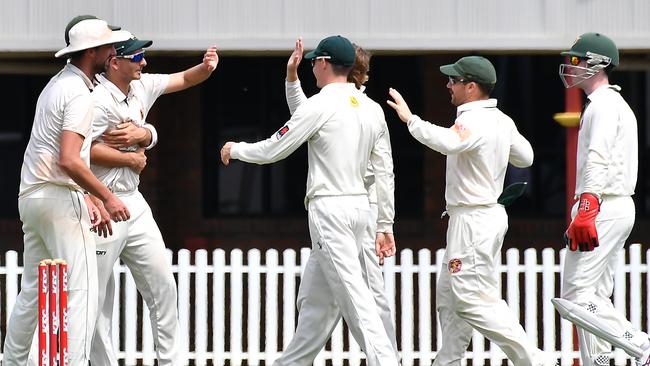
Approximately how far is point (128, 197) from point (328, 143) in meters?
1.06

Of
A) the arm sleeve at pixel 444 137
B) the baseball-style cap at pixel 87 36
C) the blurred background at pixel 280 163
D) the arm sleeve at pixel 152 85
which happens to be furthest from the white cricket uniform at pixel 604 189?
the blurred background at pixel 280 163

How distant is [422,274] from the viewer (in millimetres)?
9539

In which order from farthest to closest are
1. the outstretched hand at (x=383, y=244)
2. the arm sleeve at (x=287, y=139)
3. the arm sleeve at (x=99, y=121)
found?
the outstretched hand at (x=383, y=244) → the arm sleeve at (x=287, y=139) → the arm sleeve at (x=99, y=121)

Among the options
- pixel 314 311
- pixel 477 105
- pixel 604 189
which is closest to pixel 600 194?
pixel 604 189

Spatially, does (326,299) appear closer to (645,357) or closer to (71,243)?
(71,243)

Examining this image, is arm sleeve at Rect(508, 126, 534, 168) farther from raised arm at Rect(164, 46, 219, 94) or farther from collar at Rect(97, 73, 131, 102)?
collar at Rect(97, 73, 131, 102)

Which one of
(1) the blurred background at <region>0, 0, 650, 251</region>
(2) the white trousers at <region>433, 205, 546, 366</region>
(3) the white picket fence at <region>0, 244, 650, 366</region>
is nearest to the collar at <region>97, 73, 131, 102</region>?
(2) the white trousers at <region>433, 205, 546, 366</region>

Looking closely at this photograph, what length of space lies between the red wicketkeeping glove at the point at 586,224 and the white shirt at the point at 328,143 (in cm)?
112

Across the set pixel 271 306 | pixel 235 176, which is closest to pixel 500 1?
pixel 271 306

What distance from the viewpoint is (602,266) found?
725cm

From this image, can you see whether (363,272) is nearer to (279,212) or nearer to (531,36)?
(531,36)

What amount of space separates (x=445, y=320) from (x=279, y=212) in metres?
7.07

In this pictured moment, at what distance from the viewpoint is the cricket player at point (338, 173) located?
23.0 feet

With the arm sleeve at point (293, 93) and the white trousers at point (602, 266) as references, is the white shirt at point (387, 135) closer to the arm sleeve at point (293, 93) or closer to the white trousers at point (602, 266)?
the arm sleeve at point (293, 93)
